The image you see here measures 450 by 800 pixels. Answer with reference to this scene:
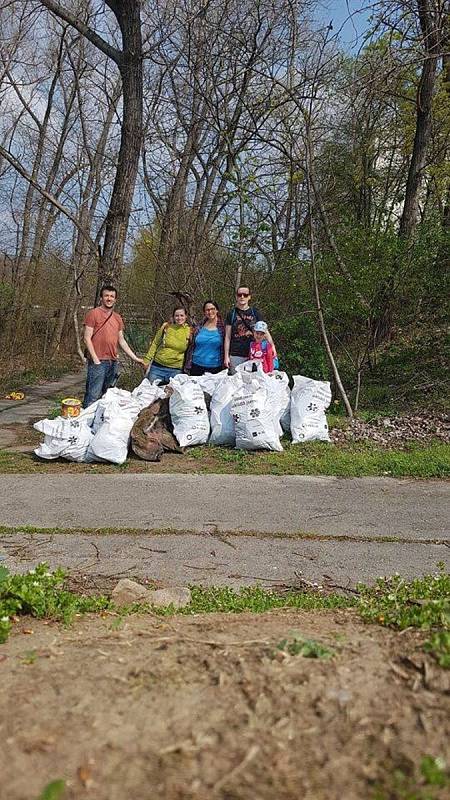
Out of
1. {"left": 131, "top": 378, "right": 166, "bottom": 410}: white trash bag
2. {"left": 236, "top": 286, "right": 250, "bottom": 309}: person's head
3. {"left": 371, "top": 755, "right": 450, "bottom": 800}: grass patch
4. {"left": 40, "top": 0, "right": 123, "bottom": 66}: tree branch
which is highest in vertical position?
{"left": 40, "top": 0, "right": 123, "bottom": 66}: tree branch

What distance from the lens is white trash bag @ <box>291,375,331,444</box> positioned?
7.85 m

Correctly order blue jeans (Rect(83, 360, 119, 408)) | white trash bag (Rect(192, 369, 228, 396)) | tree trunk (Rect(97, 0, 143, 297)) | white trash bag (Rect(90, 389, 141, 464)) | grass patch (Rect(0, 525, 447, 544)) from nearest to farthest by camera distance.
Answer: grass patch (Rect(0, 525, 447, 544)), white trash bag (Rect(90, 389, 141, 464)), white trash bag (Rect(192, 369, 228, 396)), blue jeans (Rect(83, 360, 119, 408)), tree trunk (Rect(97, 0, 143, 297))

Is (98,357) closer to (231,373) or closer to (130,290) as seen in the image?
(231,373)

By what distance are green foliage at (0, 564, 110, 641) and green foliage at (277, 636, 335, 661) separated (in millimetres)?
1210

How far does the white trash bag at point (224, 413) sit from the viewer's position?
773cm

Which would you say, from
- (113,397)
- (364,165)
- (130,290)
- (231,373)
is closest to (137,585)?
(113,397)

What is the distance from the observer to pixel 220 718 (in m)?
1.94

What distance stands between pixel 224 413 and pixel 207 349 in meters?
1.13

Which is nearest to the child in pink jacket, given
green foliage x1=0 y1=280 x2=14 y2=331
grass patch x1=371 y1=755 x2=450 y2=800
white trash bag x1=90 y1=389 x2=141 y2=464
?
white trash bag x1=90 y1=389 x2=141 y2=464

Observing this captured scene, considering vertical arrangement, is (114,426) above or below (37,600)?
above

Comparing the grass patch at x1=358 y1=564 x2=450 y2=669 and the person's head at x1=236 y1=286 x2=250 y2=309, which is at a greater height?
the person's head at x1=236 y1=286 x2=250 y2=309

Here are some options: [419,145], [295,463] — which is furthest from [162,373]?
[419,145]

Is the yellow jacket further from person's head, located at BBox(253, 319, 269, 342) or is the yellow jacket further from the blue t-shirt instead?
person's head, located at BBox(253, 319, 269, 342)

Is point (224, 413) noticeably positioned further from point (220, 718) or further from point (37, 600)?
point (220, 718)
